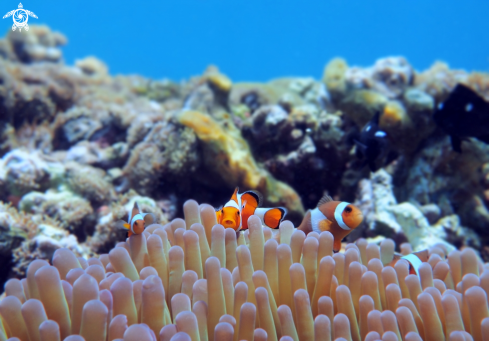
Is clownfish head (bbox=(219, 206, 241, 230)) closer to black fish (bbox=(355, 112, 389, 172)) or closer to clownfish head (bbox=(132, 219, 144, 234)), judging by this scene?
clownfish head (bbox=(132, 219, 144, 234))

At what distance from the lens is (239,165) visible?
3.57m

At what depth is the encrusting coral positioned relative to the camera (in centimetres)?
122

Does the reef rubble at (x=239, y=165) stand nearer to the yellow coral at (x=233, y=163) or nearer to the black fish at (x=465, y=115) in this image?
the yellow coral at (x=233, y=163)

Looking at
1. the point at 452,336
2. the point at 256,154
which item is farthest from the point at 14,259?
the point at 452,336

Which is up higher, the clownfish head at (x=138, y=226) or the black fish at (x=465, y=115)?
the black fish at (x=465, y=115)

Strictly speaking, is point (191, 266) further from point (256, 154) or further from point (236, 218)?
point (256, 154)

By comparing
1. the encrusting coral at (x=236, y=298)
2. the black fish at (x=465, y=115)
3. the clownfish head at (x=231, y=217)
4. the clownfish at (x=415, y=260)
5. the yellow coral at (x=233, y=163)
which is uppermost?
the black fish at (x=465, y=115)

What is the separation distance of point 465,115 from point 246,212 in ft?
Result: 11.7

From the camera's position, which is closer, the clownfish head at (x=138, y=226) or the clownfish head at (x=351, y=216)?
the clownfish head at (x=138, y=226)

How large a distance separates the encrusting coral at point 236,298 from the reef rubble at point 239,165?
160cm

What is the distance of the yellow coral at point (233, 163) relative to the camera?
3.59 m

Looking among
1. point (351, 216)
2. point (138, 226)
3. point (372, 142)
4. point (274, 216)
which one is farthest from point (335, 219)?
point (372, 142)

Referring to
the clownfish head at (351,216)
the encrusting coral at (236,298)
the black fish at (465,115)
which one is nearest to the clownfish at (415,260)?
the encrusting coral at (236,298)

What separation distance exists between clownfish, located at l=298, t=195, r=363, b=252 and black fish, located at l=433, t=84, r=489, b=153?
2909 millimetres
